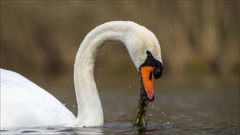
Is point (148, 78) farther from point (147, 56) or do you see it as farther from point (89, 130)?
point (89, 130)

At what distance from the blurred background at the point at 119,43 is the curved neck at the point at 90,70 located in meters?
11.3

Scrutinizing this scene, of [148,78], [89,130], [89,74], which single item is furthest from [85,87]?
[148,78]

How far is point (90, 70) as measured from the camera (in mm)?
9047

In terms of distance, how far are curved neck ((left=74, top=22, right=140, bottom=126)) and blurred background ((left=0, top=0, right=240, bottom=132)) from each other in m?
11.3

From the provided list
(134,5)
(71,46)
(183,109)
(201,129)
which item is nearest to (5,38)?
(71,46)

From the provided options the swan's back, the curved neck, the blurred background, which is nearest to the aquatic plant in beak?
the curved neck

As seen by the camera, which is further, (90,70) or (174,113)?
(174,113)

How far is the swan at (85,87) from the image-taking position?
833cm

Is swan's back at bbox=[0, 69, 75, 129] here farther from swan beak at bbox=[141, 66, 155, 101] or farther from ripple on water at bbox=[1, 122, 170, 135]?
swan beak at bbox=[141, 66, 155, 101]

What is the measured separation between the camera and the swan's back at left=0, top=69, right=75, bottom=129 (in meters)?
8.58

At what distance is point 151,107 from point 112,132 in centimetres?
458

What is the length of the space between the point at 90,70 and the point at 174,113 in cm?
298

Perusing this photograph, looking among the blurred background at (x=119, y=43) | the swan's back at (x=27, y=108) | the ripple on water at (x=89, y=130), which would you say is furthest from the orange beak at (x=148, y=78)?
the blurred background at (x=119, y=43)

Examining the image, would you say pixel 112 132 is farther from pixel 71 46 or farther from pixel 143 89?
pixel 71 46
